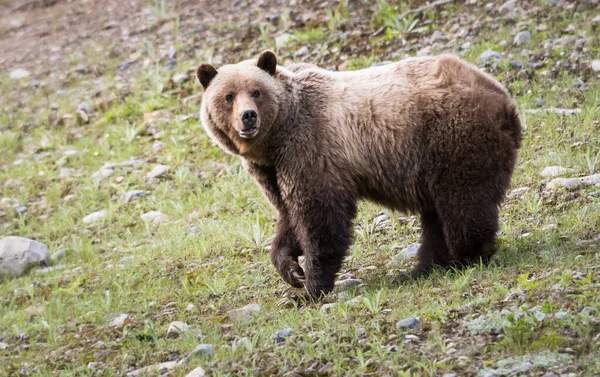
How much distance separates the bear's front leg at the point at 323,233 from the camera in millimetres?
5766

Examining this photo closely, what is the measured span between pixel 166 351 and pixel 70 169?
Result: 5062 mm

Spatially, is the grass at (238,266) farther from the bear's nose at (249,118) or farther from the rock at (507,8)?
the bear's nose at (249,118)

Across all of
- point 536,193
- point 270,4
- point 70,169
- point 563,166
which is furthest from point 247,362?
point 270,4

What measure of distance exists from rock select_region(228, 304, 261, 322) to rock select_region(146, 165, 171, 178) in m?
3.62

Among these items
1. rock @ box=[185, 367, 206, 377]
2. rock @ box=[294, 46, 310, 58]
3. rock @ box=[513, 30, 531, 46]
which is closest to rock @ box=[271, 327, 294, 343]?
rock @ box=[185, 367, 206, 377]

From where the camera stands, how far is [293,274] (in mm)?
6020

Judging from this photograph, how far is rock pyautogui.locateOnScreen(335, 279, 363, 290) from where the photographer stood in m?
5.99

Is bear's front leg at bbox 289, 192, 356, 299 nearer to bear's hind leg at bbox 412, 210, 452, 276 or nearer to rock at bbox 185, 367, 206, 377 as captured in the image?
bear's hind leg at bbox 412, 210, 452, 276

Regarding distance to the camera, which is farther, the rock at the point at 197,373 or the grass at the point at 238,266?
the rock at the point at 197,373

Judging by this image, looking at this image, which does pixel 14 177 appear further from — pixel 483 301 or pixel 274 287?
pixel 483 301

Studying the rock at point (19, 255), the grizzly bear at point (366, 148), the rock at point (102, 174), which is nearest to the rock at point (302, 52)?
the rock at point (102, 174)

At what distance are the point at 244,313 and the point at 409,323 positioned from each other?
4.75 feet

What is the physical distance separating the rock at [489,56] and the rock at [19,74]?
6.68 metres

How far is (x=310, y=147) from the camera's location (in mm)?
5895
